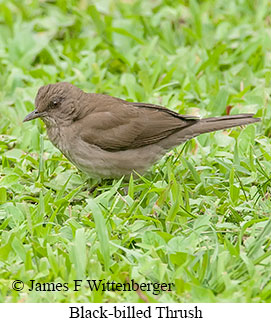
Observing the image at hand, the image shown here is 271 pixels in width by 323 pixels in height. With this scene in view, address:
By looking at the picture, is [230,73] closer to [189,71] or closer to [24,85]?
[189,71]

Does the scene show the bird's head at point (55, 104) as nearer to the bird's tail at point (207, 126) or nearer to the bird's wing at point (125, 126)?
the bird's wing at point (125, 126)

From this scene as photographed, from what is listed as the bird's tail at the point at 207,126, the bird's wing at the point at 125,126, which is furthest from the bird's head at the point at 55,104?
the bird's tail at the point at 207,126

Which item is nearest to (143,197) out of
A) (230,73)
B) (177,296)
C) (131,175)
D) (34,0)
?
(131,175)

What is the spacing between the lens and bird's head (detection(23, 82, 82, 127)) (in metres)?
6.30

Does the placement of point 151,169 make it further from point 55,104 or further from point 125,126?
point 55,104
